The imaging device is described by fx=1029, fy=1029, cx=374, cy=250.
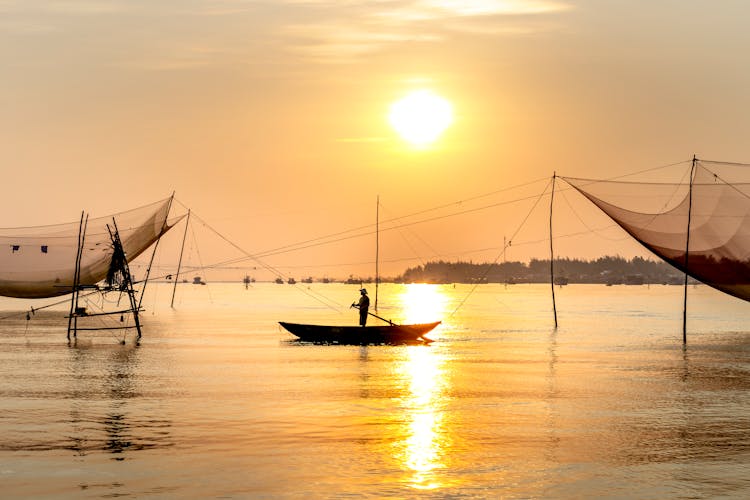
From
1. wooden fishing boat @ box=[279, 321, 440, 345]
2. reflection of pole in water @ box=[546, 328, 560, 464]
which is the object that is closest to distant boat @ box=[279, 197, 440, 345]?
wooden fishing boat @ box=[279, 321, 440, 345]

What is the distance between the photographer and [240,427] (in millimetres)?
20672

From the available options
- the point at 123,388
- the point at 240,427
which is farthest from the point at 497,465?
the point at 123,388

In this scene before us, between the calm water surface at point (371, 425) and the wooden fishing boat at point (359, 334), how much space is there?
2826 mm

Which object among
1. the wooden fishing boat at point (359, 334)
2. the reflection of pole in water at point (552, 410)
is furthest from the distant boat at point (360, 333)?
the reflection of pole in water at point (552, 410)

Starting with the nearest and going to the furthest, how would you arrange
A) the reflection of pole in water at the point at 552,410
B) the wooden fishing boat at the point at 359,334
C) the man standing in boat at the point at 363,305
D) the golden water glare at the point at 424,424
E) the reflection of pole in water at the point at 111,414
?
the golden water glare at the point at 424,424 < the reflection of pole in water at the point at 552,410 < the reflection of pole in water at the point at 111,414 < the man standing in boat at the point at 363,305 < the wooden fishing boat at the point at 359,334

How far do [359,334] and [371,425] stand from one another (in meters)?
23.6

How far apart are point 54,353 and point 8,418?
2027 centimetres

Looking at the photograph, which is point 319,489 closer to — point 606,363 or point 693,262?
point 606,363

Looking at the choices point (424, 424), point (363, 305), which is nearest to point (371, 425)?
point (424, 424)

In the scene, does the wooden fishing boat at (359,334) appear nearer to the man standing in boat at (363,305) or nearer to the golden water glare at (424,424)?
the man standing in boat at (363,305)

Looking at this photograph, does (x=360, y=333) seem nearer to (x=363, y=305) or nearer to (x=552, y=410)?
(x=363, y=305)

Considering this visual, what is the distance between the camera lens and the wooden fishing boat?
44.6m

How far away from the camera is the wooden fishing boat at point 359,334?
4456 centimetres

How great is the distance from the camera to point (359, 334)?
4472 cm
